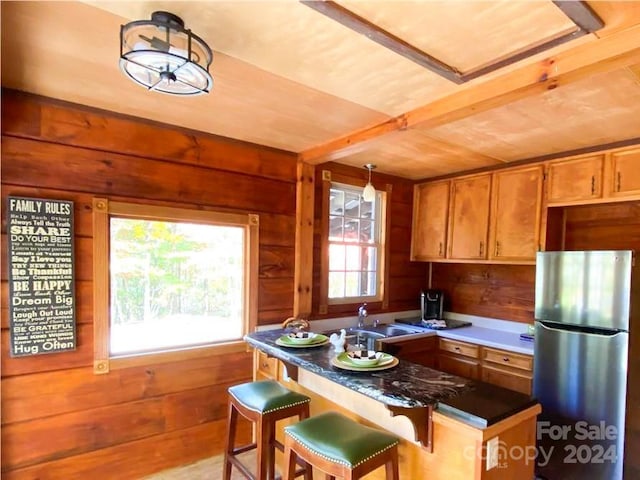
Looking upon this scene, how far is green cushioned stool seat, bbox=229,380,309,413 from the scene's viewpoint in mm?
1965

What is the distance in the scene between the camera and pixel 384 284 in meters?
3.79

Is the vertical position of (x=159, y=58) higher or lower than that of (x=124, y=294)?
higher

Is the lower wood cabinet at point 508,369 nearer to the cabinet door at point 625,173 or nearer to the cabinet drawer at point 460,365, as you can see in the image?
the cabinet drawer at point 460,365

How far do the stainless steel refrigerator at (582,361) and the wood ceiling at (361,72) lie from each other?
0.93 meters

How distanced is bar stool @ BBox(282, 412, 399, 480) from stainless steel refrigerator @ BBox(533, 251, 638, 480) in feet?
4.89

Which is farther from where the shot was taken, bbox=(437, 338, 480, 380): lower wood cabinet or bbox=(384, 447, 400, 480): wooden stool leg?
bbox=(437, 338, 480, 380): lower wood cabinet

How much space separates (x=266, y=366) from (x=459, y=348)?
5.54 feet

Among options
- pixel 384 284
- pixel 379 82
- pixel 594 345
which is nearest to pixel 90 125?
pixel 379 82

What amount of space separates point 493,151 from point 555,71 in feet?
4.81

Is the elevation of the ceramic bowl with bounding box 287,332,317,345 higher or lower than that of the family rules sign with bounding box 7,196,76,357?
lower

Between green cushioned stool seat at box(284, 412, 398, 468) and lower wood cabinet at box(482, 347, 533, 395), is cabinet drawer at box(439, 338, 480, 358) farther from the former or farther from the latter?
green cushioned stool seat at box(284, 412, 398, 468)

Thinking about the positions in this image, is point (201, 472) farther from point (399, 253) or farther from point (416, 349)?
point (399, 253)

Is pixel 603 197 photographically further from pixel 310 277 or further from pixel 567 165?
pixel 310 277

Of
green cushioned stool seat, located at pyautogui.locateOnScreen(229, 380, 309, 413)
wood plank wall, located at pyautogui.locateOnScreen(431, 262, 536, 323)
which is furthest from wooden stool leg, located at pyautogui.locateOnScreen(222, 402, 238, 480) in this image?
wood plank wall, located at pyautogui.locateOnScreen(431, 262, 536, 323)
